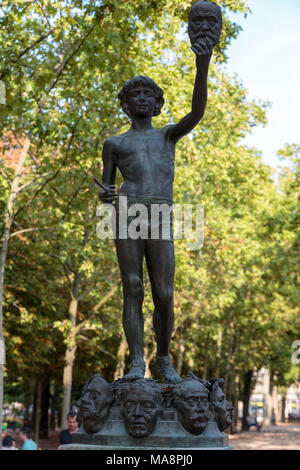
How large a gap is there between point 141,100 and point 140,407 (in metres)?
2.71

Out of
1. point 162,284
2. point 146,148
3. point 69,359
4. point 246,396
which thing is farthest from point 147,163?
point 246,396

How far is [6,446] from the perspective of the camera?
11109 millimetres

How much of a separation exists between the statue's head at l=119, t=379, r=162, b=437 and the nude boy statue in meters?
0.40

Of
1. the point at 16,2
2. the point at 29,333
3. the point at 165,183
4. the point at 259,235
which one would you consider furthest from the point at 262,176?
the point at 165,183

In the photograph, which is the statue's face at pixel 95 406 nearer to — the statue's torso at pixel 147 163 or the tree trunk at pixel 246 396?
the statue's torso at pixel 147 163

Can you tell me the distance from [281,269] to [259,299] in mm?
7196

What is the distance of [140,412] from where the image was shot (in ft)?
16.5

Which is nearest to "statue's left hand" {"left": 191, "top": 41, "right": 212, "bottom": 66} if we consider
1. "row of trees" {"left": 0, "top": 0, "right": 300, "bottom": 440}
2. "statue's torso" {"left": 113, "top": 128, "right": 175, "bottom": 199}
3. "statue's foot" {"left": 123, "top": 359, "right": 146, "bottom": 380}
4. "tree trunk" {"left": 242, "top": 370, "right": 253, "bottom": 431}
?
"statue's torso" {"left": 113, "top": 128, "right": 175, "bottom": 199}

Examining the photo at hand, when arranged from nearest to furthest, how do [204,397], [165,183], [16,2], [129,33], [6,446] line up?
[204,397]
[165,183]
[6,446]
[16,2]
[129,33]

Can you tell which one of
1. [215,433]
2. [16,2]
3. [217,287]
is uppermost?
[16,2]

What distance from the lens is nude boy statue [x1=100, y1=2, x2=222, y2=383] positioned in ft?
19.1

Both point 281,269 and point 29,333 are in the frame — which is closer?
point 29,333

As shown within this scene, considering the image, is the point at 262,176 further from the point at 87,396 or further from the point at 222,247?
the point at 87,396

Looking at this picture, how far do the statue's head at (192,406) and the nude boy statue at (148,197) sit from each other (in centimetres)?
48
